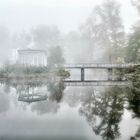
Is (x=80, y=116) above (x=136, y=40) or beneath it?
beneath

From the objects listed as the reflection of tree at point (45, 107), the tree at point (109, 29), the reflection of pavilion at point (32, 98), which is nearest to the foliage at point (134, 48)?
the tree at point (109, 29)

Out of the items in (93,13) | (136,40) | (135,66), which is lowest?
(135,66)

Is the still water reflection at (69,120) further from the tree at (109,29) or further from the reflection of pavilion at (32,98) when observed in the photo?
the tree at (109,29)

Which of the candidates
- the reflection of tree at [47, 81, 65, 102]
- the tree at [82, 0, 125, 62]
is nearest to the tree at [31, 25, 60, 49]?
the tree at [82, 0, 125, 62]

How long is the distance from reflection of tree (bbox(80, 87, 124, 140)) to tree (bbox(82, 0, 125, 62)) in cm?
3211

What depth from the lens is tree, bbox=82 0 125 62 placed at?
49.6 m

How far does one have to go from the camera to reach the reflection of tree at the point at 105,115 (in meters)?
10.5

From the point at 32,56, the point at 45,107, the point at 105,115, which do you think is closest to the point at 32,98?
the point at 45,107

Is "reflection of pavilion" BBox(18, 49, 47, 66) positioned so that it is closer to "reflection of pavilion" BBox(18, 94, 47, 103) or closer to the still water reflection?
"reflection of pavilion" BBox(18, 94, 47, 103)

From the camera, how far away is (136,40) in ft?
129

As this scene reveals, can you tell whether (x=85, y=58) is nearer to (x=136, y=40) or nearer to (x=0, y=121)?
(x=136, y=40)

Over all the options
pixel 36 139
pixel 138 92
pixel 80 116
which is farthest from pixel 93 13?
pixel 36 139

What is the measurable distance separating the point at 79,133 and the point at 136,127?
6.72 ft

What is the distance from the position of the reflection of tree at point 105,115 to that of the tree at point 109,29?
32.1m
